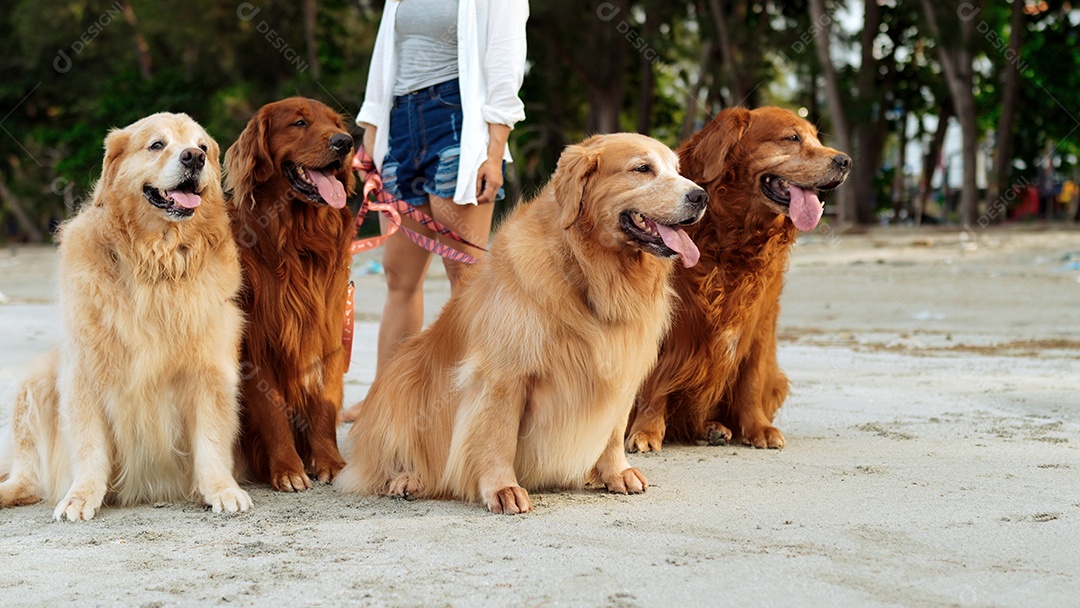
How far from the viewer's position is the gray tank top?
5.15 meters

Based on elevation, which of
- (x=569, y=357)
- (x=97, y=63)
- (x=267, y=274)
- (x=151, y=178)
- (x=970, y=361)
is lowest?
(x=970, y=361)

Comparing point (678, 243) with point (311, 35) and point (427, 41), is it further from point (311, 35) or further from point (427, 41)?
point (311, 35)

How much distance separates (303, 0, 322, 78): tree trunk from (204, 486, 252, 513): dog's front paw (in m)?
24.2

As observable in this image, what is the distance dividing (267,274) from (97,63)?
32.5 metres

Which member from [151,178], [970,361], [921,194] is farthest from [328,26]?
[151,178]

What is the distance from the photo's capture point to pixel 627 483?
4281 millimetres

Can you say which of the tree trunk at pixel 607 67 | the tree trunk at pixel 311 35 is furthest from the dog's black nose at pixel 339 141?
the tree trunk at pixel 311 35

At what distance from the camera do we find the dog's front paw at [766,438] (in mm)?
5188

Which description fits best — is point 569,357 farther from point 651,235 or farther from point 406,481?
point 406,481

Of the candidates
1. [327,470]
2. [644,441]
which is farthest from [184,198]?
[644,441]

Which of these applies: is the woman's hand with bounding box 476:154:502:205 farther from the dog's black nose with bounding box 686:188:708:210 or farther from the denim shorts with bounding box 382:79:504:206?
the dog's black nose with bounding box 686:188:708:210

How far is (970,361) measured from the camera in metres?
7.86

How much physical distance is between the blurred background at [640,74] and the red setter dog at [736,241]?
15.3 metres

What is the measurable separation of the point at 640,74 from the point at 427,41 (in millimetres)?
25824
